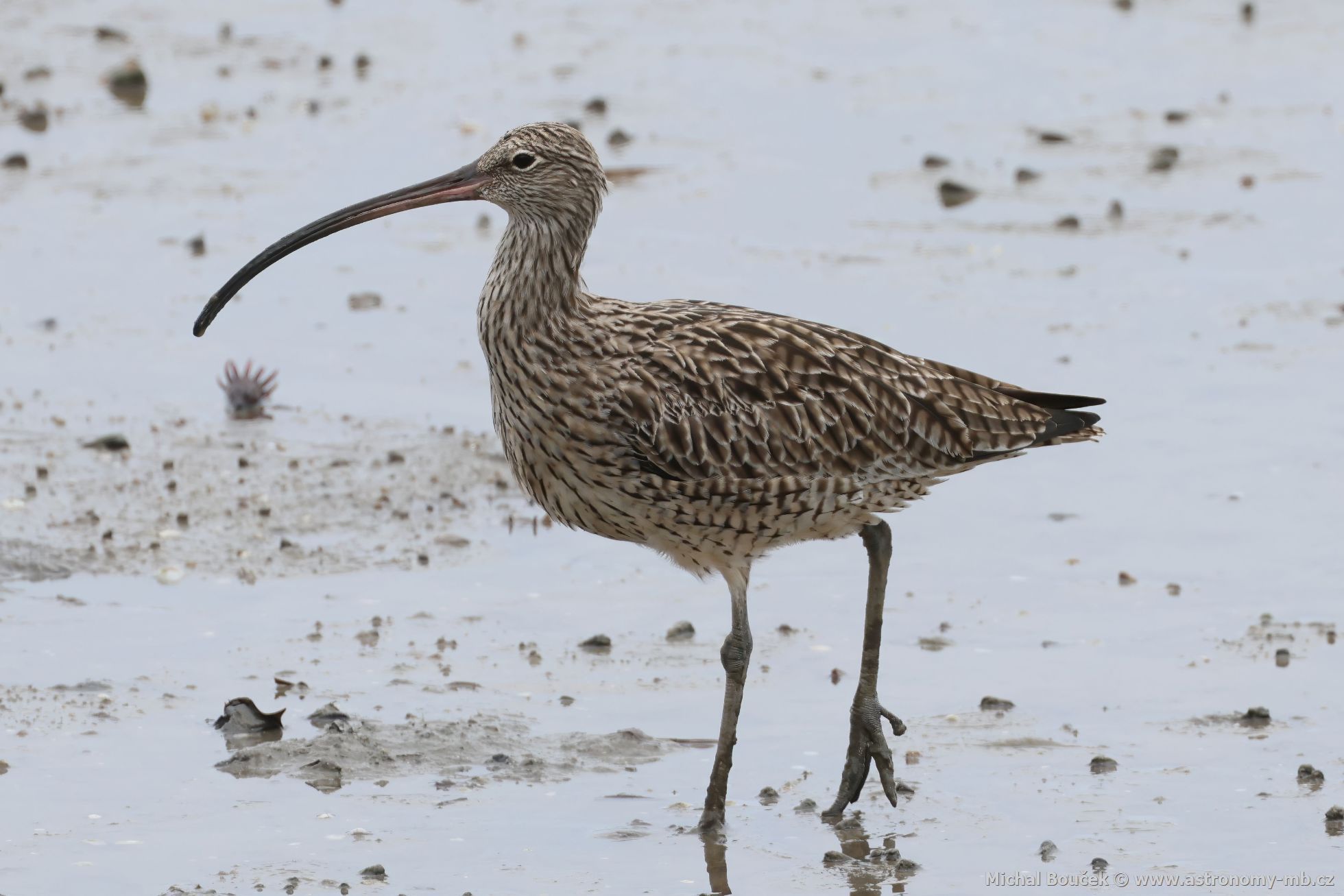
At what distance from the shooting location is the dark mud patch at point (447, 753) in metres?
7.43

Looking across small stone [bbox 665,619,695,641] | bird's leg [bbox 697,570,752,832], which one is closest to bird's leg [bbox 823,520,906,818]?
bird's leg [bbox 697,570,752,832]

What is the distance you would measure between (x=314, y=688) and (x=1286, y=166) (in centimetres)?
975

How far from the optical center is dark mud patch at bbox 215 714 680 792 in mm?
7434

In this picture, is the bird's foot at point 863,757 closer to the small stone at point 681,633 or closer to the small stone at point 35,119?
the small stone at point 681,633

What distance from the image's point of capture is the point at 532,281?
7.32 metres

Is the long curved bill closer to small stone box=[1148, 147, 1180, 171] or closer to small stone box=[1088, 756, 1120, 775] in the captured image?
small stone box=[1088, 756, 1120, 775]

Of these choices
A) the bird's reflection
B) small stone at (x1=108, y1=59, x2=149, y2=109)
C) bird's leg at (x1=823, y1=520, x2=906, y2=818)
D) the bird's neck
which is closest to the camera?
the bird's reflection

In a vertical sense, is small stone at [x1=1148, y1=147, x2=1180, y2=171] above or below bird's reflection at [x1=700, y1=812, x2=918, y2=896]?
above

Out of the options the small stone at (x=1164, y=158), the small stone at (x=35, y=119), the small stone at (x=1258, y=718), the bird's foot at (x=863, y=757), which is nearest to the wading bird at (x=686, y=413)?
the bird's foot at (x=863, y=757)

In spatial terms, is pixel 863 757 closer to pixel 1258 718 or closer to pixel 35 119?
pixel 1258 718

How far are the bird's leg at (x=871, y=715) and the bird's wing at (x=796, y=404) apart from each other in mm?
307

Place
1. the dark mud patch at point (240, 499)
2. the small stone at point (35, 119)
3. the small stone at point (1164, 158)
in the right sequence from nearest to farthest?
the dark mud patch at point (240, 499), the small stone at point (1164, 158), the small stone at point (35, 119)

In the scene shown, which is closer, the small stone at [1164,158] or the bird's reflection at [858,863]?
the bird's reflection at [858,863]

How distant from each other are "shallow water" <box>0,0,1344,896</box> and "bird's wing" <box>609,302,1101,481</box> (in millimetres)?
1112
